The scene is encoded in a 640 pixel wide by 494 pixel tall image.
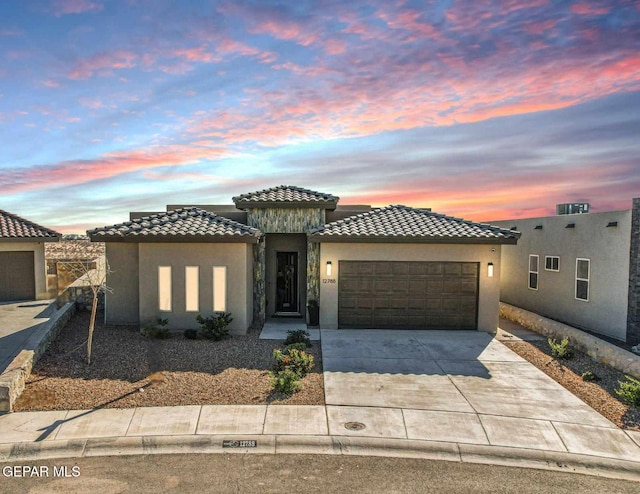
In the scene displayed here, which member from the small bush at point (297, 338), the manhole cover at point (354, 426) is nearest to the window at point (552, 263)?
the small bush at point (297, 338)

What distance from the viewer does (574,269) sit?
15758 millimetres

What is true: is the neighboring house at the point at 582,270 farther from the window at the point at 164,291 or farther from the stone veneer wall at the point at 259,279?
the window at the point at 164,291

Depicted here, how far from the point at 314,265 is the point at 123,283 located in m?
6.63

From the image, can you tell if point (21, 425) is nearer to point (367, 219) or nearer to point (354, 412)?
point (354, 412)

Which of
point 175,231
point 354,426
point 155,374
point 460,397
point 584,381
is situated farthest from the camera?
point 175,231

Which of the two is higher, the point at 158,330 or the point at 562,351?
the point at 158,330

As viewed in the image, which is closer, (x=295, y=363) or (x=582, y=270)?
(x=295, y=363)

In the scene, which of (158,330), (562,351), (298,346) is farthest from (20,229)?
(562,351)

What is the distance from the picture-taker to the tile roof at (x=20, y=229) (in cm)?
1870

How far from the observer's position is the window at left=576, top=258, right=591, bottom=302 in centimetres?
1512

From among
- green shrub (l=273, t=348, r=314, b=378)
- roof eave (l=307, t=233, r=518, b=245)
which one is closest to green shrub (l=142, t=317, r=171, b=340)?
green shrub (l=273, t=348, r=314, b=378)

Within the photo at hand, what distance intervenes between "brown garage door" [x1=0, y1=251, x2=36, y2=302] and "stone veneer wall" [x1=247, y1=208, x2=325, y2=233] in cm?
1156

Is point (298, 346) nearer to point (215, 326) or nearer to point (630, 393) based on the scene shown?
point (215, 326)

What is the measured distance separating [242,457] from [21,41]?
12355 mm
